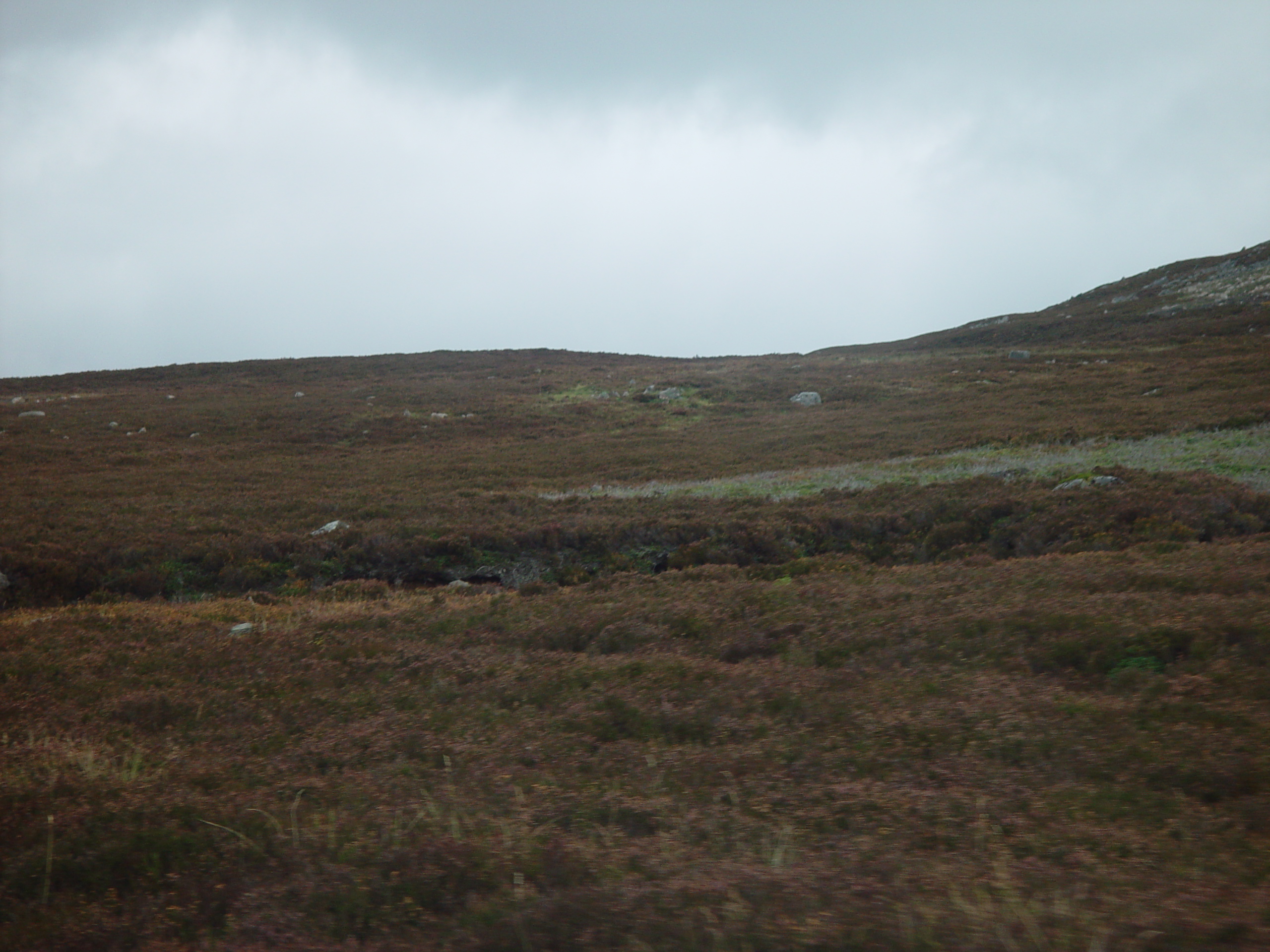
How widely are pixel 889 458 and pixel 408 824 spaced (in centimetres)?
2558

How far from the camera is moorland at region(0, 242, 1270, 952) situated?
3.69 m

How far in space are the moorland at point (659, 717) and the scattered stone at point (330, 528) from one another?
408 mm

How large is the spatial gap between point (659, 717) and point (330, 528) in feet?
48.6

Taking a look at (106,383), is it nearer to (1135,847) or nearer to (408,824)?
(408,824)

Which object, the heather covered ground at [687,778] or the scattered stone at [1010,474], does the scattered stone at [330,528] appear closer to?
the heather covered ground at [687,778]

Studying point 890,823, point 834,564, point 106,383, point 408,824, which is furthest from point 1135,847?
point 106,383

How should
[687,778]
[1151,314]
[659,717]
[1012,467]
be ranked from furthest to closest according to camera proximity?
[1151,314]
[1012,467]
[659,717]
[687,778]

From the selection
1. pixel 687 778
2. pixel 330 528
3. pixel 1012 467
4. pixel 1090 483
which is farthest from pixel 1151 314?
pixel 687 778

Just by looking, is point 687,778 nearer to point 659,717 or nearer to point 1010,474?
point 659,717

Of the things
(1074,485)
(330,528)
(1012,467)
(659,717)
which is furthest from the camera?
(1012,467)

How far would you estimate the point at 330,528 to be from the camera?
18.9m

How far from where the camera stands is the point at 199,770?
5.86 metres

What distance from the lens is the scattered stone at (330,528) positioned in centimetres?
1855

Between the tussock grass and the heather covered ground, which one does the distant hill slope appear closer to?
the tussock grass
